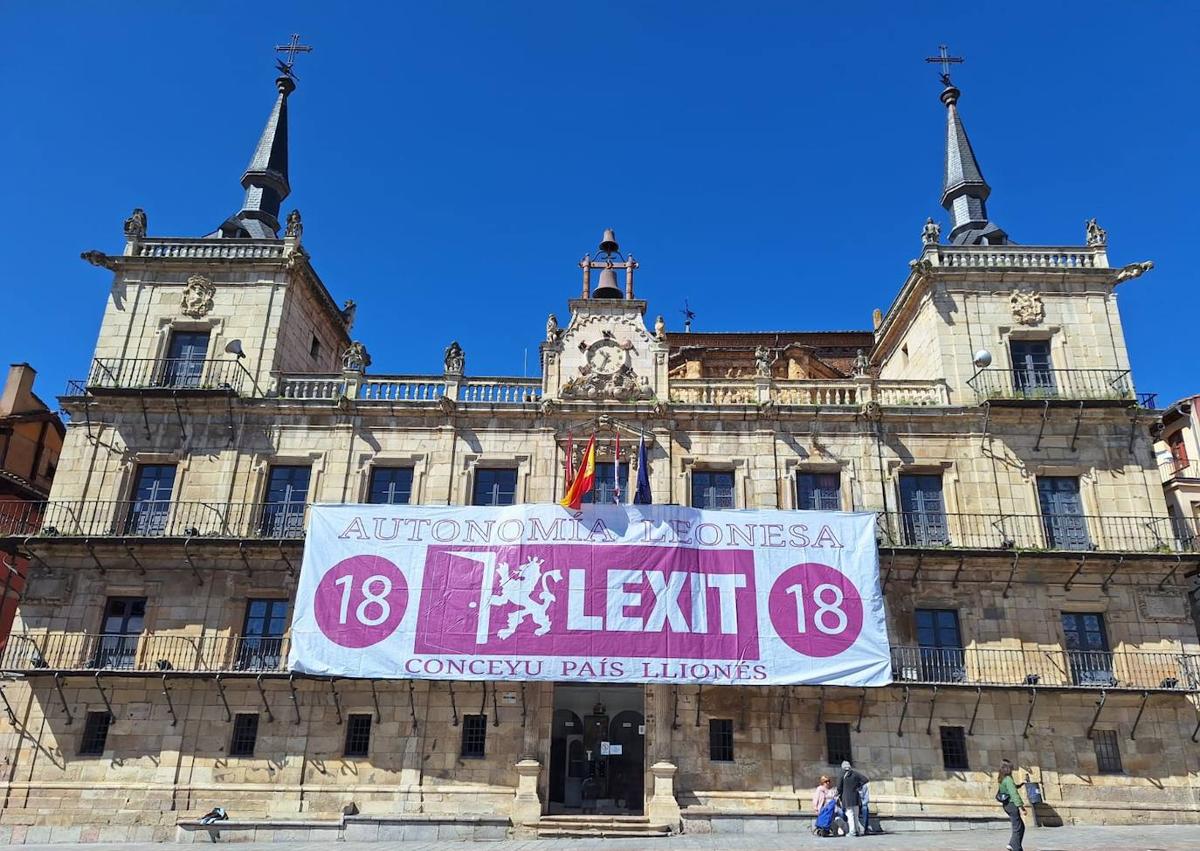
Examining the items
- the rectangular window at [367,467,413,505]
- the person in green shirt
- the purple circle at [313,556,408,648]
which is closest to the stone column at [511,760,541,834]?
the purple circle at [313,556,408,648]

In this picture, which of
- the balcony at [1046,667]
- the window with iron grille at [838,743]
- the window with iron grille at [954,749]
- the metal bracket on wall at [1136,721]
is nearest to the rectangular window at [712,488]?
the balcony at [1046,667]

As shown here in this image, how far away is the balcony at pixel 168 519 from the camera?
24172 millimetres

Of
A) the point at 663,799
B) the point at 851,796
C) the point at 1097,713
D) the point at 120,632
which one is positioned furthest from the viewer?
the point at 120,632

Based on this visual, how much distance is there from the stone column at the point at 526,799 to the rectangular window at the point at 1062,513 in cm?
1430

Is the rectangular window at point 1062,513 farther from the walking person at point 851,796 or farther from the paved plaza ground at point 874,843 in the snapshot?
the walking person at point 851,796

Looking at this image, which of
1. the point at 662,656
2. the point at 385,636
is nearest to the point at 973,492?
the point at 662,656

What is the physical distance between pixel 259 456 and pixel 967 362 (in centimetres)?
2005

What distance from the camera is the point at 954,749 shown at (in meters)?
22.2

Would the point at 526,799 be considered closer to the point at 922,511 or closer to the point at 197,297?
the point at 922,511

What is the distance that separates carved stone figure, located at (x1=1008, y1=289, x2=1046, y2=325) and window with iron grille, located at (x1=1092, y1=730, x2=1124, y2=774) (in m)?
11.3

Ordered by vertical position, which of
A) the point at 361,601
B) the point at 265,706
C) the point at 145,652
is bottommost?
the point at 265,706

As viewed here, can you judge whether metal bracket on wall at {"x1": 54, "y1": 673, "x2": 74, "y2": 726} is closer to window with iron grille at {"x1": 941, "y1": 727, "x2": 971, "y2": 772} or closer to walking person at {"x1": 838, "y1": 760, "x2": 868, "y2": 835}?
walking person at {"x1": 838, "y1": 760, "x2": 868, "y2": 835}

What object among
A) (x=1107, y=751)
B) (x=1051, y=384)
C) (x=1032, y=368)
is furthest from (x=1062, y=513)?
(x=1107, y=751)

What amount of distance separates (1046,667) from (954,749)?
10.1ft
